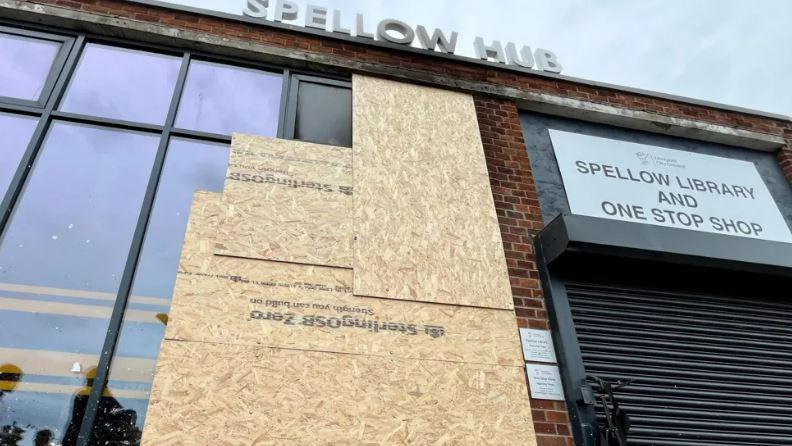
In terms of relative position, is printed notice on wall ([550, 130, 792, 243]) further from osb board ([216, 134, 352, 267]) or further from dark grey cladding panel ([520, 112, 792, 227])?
osb board ([216, 134, 352, 267])

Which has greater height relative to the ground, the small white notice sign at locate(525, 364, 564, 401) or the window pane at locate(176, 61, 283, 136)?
the window pane at locate(176, 61, 283, 136)

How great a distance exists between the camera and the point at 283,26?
6.98 m

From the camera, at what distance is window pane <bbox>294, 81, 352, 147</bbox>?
622 centimetres

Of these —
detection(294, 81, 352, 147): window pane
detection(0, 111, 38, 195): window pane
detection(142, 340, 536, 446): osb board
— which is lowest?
detection(142, 340, 536, 446): osb board

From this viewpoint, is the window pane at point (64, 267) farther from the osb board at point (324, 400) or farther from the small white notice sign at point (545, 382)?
the small white notice sign at point (545, 382)

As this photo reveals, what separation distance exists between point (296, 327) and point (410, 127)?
2.85m

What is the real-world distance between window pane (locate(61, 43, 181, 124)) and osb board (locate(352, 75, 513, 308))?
2.17 meters

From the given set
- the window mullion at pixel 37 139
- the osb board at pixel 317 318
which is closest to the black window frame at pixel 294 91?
the osb board at pixel 317 318

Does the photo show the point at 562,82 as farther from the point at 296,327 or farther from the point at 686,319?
the point at 296,327

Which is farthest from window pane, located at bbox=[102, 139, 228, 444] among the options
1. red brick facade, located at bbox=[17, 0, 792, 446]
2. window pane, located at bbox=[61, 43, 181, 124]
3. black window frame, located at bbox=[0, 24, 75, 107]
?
red brick facade, located at bbox=[17, 0, 792, 446]

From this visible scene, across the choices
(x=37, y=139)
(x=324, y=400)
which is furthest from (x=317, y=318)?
(x=37, y=139)

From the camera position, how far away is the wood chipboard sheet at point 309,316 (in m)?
4.52

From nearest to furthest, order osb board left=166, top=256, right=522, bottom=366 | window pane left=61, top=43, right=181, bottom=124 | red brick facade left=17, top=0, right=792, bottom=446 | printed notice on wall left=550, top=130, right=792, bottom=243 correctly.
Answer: osb board left=166, top=256, right=522, bottom=366 → red brick facade left=17, top=0, right=792, bottom=446 → window pane left=61, top=43, right=181, bottom=124 → printed notice on wall left=550, top=130, right=792, bottom=243

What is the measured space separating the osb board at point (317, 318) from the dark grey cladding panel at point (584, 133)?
6.33ft
